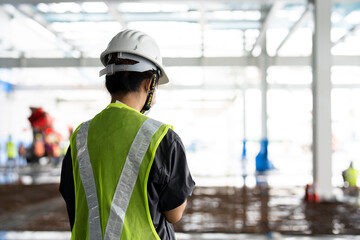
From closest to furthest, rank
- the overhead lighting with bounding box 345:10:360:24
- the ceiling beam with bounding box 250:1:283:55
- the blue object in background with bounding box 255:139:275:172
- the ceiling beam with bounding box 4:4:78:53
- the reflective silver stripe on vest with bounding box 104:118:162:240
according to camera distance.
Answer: the reflective silver stripe on vest with bounding box 104:118:162:240 → the ceiling beam with bounding box 250:1:283:55 → the ceiling beam with bounding box 4:4:78:53 → the overhead lighting with bounding box 345:10:360:24 → the blue object in background with bounding box 255:139:275:172

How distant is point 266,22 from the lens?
13438 millimetres

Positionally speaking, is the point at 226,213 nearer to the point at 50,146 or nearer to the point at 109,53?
the point at 109,53

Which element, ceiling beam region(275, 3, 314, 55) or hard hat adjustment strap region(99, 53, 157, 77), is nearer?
hard hat adjustment strap region(99, 53, 157, 77)

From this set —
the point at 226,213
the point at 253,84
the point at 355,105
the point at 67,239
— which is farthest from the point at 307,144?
the point at 67,239

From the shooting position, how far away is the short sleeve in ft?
4.83

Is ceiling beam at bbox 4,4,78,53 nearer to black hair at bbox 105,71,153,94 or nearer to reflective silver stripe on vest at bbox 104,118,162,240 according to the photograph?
black hair at bbox 105,71,153,94

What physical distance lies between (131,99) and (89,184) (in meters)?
0.38

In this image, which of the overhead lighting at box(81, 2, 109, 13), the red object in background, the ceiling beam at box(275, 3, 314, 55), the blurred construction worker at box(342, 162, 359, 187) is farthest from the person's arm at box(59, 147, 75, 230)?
the red object in background

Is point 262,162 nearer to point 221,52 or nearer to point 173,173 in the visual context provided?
point 221,52

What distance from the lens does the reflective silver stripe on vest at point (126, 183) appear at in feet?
4.76

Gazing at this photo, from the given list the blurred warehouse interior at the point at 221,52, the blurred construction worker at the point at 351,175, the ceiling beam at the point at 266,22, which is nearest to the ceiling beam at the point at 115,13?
the blurred warehouse interior at the point at 221,52

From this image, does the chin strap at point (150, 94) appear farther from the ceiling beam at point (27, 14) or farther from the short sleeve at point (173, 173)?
the ceiling beam at point (27, 14)

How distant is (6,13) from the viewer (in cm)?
1370

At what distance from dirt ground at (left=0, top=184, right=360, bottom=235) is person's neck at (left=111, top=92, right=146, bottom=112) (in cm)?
435
